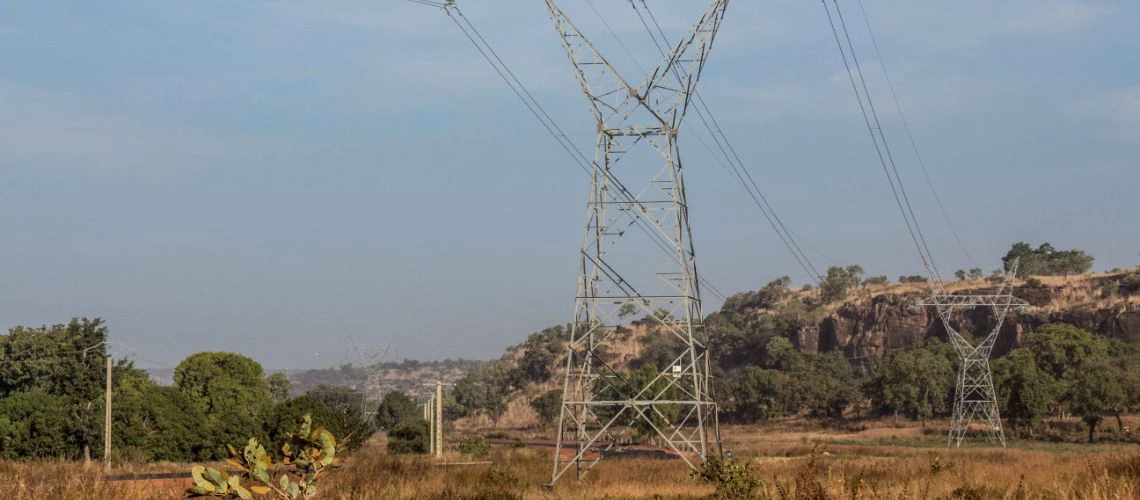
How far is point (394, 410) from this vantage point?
15838 cm

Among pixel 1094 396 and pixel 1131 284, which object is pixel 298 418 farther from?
pixel 1131 284

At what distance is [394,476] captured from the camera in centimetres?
4047

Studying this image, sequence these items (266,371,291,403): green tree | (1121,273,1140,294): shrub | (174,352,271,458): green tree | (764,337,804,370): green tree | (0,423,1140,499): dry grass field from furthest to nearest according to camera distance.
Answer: (764,337,804,370): green tree → (1121,273,1140,294): shrub → (266,371,291,403): green tree → (174,352,271,458): green tree → (0,423,1140,499): dry grass field

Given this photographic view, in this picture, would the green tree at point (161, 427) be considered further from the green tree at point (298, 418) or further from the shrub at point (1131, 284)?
the shrub at point (1131, 284)

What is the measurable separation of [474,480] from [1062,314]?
128025mm

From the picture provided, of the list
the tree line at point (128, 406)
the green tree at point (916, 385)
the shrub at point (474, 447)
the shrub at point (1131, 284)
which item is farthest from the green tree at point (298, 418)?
the shrub at point (1131, 284)

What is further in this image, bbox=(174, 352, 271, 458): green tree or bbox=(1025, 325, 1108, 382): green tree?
bbox=(1025, 325, 1108, 382): green tree

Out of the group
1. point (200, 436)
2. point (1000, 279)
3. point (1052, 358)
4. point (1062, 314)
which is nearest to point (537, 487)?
point (200, 436)

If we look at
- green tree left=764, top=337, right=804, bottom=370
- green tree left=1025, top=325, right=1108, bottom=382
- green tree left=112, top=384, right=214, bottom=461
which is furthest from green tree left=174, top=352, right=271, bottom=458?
green tree left=764, top=337, right=804, bottom=370

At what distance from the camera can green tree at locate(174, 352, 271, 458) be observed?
96.3 metres

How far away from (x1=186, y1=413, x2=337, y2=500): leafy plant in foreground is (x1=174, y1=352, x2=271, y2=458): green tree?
259 feet

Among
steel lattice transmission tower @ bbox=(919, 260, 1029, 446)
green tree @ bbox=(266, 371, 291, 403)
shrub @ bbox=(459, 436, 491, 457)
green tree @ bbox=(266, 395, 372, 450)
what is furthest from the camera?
green tree @ bbox=(266, 371, 291, 403)

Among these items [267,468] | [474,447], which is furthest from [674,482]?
[474,447]

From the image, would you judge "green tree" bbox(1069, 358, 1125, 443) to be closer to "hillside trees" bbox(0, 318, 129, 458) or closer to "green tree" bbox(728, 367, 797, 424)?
"green tree" bbox(728, 367, 797, 424)
